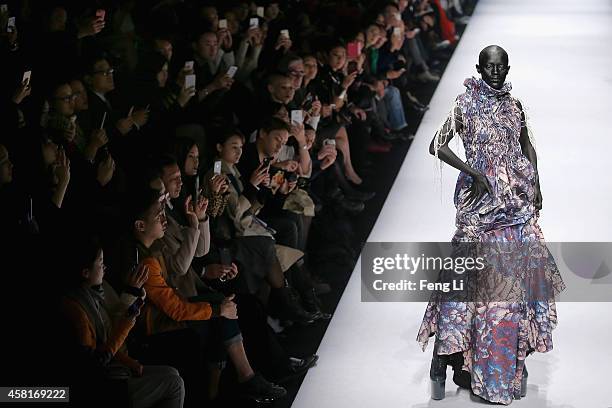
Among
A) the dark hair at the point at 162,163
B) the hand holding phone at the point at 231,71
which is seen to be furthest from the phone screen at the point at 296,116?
the dark hair at the point at 162,163

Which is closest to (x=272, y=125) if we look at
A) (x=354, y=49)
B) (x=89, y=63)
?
(x=89, y=63)

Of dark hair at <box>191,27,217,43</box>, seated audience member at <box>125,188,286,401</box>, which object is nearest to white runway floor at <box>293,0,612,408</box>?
seated audience member at <box>125,188,286,401</box>

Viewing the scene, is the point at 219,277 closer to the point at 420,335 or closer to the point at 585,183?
the point at 420,335

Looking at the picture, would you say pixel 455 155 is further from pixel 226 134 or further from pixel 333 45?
pixel 333 45

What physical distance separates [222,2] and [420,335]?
4.96 meters

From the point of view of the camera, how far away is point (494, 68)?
5.32 metres

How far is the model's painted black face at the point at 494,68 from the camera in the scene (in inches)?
209

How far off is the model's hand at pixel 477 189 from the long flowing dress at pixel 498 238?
2cm

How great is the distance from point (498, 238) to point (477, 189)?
21 centimetres

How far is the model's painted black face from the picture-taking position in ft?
17.4

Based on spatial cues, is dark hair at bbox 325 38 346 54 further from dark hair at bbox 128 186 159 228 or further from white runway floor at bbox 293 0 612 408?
dark hair at bbox 128 186 159 228

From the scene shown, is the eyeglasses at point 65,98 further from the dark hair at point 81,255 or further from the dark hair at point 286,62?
the dark hair at point 81,255

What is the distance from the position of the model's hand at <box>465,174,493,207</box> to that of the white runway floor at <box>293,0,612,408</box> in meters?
0.81

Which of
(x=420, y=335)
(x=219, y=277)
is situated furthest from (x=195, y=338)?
(x=420, y=335)
